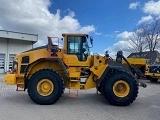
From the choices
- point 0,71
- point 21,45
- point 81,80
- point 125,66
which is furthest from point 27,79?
point 21,45

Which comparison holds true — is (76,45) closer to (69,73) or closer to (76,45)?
(76,45)

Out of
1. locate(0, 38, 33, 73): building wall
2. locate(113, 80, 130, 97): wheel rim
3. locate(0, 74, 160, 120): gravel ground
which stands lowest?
locate(0, 74, 160, 120): gravel ground

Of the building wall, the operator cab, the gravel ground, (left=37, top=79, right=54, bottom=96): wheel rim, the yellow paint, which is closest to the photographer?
the gravel ground

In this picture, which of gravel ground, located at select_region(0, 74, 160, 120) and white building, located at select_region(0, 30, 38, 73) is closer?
gravel ground, located at select_region(0, 74, 160, 120)

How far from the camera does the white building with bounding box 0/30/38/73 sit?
104 feet

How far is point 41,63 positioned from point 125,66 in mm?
3557

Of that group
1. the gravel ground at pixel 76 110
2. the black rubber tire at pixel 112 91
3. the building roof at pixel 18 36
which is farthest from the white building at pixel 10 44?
the black rubber tire at pixel 112 91

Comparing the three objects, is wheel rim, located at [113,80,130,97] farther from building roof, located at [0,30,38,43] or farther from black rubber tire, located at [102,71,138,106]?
building roof, located at [0,30,38,43]

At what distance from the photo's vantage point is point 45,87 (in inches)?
371

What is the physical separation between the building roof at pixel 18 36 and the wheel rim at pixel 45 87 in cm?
2362

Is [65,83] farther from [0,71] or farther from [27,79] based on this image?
[0,71]

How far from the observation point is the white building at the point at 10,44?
3175 cm

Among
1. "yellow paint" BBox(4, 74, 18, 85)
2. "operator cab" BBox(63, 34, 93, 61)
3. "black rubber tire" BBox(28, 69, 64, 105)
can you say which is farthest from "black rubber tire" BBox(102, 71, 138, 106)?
"yellow paint" BBox(4, 74, 18, 85)

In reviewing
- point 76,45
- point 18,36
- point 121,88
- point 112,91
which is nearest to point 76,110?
point 112,91
